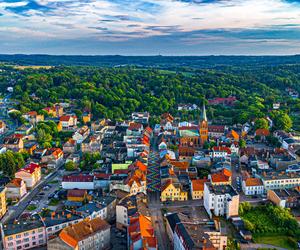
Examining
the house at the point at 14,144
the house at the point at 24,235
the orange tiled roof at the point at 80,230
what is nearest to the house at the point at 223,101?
the house at the point at 14,144

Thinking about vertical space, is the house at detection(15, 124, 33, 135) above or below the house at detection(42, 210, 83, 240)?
above

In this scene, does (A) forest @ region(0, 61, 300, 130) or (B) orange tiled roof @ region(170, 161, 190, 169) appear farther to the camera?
(A) forest @ region(0, 61, 300, 130)

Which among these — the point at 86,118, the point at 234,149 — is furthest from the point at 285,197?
the point at 86,118

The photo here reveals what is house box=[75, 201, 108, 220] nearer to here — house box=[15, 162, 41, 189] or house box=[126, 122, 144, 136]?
house box=[15, 162, 41, 189]

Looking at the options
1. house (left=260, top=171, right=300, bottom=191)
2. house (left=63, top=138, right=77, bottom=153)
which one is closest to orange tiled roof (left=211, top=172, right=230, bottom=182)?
house (left=260, top=171, right=300, bottom=191)

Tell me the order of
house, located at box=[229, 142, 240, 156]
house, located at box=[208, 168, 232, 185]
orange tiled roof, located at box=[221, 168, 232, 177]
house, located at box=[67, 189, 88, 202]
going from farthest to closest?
house, located at box=[229, 142, 240, 156] → orange tiled roof, located at box=[221, 168, 232, 177] → house, located at box=[208, 168, 232, 185] → house, located at box=[67, 189, 88, 202]

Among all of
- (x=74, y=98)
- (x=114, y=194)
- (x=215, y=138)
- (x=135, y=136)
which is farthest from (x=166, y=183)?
(x=74, y=98)

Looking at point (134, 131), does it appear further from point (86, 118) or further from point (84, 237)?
point (84, 237)
